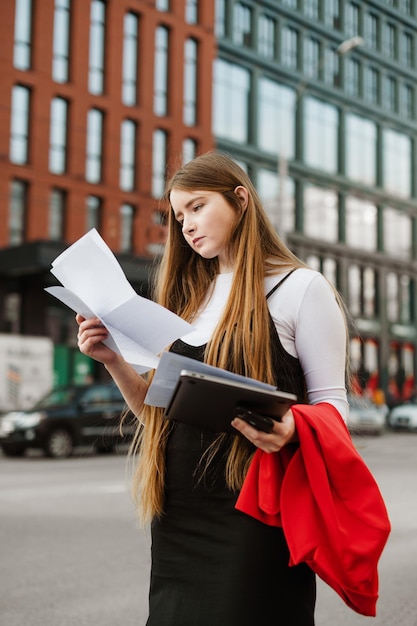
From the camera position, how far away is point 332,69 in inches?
1939

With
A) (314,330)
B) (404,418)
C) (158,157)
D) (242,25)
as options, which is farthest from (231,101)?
(314,330)

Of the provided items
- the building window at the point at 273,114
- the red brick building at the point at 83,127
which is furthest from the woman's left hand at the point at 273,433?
the building window at the point at 273,114

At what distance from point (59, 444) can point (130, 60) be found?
2222 cm

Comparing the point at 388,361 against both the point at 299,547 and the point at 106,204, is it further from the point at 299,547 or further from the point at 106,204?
the point at 299,547

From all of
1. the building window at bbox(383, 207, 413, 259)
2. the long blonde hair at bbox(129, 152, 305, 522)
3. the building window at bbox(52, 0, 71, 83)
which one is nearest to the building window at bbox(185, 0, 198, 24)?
the building window at bbox(52, 0, 71, 83)

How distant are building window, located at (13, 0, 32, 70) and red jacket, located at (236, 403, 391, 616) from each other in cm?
3216

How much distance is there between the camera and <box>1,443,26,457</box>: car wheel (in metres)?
18.4

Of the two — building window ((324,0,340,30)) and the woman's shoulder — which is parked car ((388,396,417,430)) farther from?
the woman's shoulder

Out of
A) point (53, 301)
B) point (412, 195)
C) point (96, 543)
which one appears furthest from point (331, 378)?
point (412, 195)

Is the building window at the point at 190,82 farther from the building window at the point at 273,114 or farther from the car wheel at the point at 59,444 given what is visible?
the car wheel at the point at 59,444

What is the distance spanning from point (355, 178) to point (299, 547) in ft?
165

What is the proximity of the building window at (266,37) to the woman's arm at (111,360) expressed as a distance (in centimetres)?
4409

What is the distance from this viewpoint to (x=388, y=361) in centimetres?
5062

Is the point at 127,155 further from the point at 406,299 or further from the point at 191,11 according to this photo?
the point at 406,299
